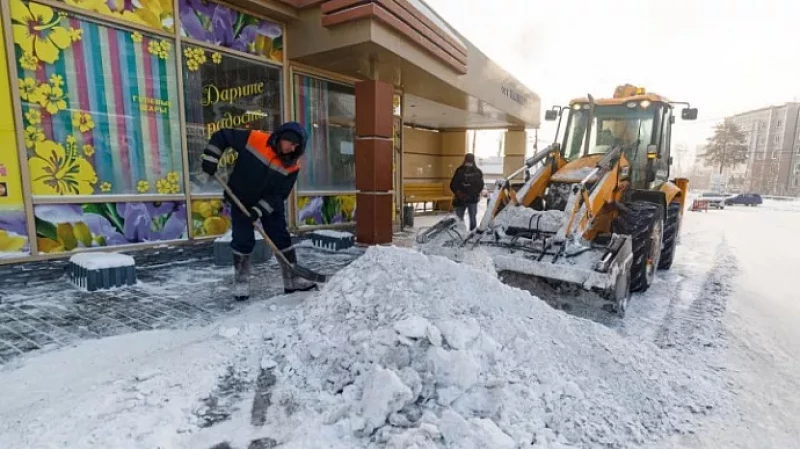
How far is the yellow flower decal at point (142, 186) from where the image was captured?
500cm

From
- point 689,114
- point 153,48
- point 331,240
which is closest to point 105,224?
point 153,48

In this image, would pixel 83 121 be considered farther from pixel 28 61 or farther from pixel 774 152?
pixel 774 152

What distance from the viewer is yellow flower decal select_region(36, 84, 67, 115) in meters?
4.23

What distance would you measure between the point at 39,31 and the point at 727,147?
52688 millimetres

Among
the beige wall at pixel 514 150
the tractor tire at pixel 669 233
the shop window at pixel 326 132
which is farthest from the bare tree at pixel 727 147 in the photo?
the shop window at pixel 326 132

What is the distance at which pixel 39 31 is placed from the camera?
4176 mm

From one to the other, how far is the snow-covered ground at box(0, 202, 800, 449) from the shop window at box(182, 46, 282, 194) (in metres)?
3.15

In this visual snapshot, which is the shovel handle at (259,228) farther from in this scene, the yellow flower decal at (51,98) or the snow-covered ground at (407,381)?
the yellow flower decal at (51,98)

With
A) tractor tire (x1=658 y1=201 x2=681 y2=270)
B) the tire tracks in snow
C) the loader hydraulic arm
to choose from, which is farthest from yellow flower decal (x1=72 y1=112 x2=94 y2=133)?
tractor tire (x1=658 y1=201 x2=681 y2=270)

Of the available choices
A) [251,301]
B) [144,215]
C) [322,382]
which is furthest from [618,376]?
[144,215]

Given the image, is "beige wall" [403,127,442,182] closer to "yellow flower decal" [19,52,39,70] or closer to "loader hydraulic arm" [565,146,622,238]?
"loader hydraulic arm" [565,146,622,238]

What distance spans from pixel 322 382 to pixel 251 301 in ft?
6.30

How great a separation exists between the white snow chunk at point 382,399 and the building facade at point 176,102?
14.1ft

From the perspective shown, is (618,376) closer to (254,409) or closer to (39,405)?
(254,409)
